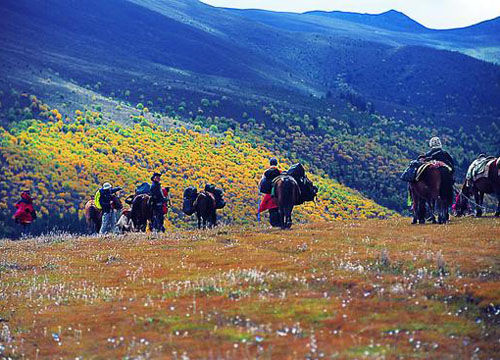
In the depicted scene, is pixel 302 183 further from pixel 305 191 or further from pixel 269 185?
pixel 269 185

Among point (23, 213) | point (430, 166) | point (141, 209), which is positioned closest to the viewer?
point (430, 166)

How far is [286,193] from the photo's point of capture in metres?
23.0

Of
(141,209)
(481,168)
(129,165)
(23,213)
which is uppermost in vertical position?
(481,168)

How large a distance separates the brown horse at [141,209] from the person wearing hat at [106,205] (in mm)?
1072

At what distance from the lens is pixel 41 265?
1852cm

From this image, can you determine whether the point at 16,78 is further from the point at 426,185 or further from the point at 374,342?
the point at 374,342

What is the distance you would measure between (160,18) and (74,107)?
93.9 meters

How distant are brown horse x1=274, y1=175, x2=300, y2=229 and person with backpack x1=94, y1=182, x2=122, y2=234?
27.4ft

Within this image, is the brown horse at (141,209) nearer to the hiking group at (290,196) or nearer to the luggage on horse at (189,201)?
the hiking group at (290,196)

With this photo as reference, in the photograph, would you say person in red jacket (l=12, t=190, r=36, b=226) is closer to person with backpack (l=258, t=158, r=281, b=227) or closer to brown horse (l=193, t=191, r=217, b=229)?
brown horse (l=193, t=191, r=217, b=229)

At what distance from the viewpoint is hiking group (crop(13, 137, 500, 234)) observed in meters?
21.8

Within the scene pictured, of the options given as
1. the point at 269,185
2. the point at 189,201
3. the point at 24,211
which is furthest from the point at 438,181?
the point at 24,211

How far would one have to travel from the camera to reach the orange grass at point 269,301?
30.0 ft

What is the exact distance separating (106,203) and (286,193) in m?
9.46
